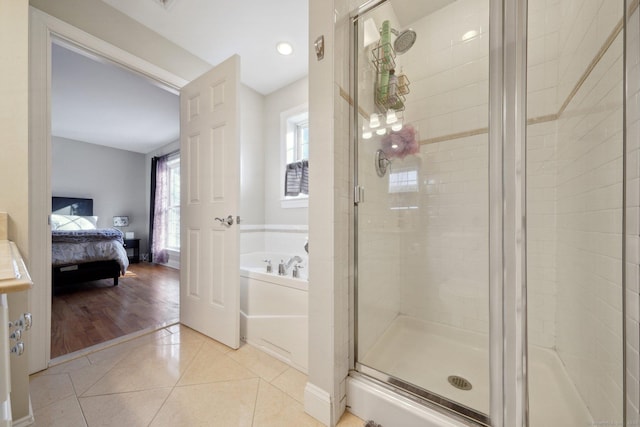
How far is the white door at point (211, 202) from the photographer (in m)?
1.63

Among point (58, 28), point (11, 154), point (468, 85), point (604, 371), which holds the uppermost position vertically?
point (58, 28)

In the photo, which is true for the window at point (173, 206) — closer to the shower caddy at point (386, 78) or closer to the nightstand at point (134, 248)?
the nightstand at point (134, 248)

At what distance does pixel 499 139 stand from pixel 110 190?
261 inches

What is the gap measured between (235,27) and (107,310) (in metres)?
2.86

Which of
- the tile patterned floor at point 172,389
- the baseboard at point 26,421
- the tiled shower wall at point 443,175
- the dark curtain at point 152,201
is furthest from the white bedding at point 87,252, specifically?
the tiled shower wall at point 443,175

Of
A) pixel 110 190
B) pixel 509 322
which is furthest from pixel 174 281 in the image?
pixel 509 322

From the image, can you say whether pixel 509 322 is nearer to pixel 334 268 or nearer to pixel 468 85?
pixel 334 268

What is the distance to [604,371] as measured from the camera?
0.82 meters

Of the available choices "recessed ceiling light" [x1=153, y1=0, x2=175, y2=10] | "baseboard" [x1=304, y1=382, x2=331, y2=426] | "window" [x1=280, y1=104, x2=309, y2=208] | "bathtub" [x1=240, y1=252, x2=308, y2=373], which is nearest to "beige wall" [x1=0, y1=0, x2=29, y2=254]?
"recessed ceiling light" [x1=153, y1=0, x2=175, y2=10]

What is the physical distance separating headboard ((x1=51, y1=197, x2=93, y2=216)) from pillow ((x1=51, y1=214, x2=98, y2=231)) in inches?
10.1

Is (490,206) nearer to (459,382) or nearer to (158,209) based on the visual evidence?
(459,382)

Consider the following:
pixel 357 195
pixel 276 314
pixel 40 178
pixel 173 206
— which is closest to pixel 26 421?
pixel 276 314

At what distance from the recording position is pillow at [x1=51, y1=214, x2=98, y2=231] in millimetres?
3900

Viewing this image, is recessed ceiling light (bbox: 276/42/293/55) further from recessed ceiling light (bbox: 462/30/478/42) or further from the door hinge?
the door hinge
